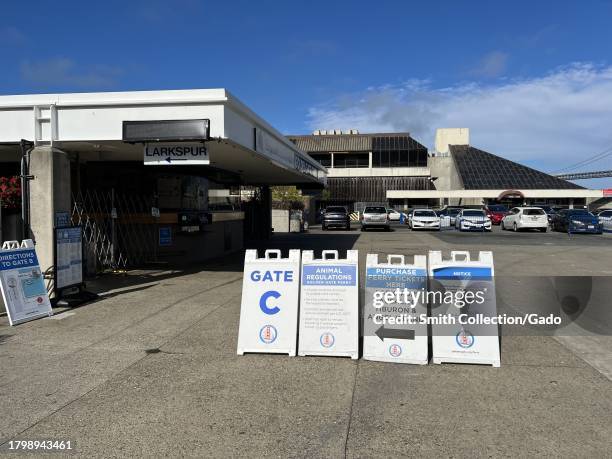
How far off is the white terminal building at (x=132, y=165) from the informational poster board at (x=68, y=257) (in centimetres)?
29

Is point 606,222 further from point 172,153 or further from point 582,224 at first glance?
point 172,153

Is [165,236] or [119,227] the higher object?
[119,227]

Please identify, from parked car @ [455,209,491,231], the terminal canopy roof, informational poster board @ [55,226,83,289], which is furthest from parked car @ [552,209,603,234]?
informational poster board @ [55,226,83,289]

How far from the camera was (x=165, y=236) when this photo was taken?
1487 centimetres

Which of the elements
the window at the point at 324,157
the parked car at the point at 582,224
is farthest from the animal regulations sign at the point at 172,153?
the window at the point at 324,157

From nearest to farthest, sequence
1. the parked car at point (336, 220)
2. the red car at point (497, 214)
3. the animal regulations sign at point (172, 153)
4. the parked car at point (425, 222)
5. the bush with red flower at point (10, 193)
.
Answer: the animal regulations sign at point (172, 153)
the bush with red flower at point (10, 193)
the parked car at point (425, 222)
the parked car at point (336, 220)
the red car at point (497, 214)

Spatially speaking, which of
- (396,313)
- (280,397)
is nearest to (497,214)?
(396,313)

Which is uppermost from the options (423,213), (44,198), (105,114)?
(105,114)

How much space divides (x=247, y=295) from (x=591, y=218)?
2927 centimetres

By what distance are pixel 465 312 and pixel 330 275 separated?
1578 millimetres

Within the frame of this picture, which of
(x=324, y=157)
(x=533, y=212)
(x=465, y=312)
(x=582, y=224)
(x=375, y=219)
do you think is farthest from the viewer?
(x=324, y=157)

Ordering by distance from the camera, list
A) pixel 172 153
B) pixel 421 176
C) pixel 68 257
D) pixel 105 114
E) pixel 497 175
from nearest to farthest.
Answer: pixel 68 257
pixel 105 114
pixel 172 153
pixel 497 175
pixel 421 176

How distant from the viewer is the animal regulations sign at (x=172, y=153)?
10.2 meters

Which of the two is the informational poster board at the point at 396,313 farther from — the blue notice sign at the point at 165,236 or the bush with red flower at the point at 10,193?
the blue notice sign at the point at 165,236
